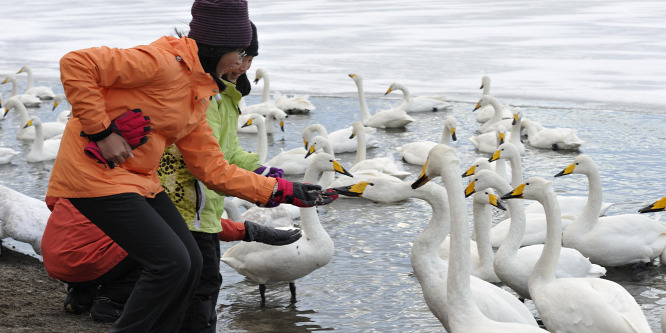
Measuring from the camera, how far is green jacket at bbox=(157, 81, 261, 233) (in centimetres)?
421

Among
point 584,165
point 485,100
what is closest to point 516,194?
point 584,165

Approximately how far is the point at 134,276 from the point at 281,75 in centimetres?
1254

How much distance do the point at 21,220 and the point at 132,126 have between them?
2.94 meters

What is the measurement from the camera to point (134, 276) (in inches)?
199

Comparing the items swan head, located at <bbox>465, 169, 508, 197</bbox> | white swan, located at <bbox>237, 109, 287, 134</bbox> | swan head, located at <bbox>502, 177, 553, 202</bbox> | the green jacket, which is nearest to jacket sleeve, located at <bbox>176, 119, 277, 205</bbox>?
the green jacket

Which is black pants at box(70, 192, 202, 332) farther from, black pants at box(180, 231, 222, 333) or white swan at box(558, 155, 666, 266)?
white swan at box(558, 155, 666, 266)

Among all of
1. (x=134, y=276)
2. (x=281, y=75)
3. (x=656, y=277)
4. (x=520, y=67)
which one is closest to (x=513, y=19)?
(x=520, y=67)

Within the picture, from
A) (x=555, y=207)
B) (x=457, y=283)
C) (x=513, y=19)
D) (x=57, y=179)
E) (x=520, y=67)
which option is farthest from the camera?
(x=513, y=19)

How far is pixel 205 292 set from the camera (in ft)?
14.4

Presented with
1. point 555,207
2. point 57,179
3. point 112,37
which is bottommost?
point 112,37

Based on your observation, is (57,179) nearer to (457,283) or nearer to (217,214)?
(217,214)

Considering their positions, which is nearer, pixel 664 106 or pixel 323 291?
pixel 323 291

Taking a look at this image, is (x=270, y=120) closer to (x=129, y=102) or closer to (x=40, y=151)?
(x=40, y=151)

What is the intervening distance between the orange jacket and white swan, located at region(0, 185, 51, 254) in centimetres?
258
